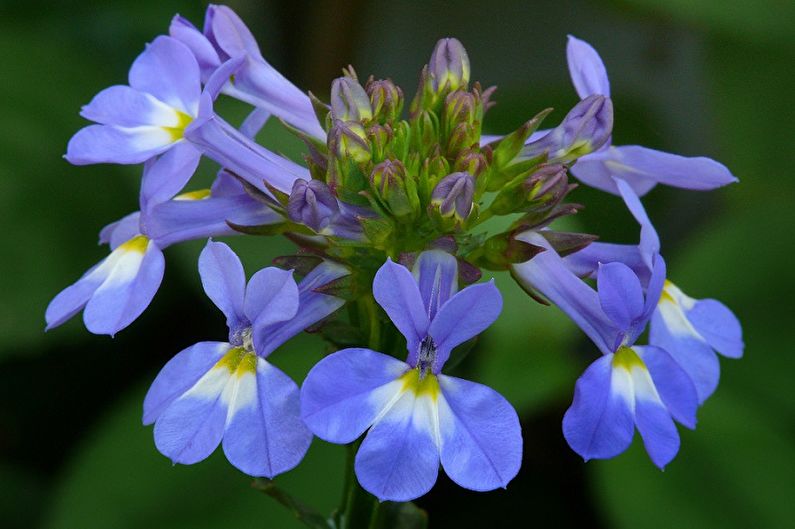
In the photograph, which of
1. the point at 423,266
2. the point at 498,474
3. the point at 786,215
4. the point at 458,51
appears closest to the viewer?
the point at 498,474

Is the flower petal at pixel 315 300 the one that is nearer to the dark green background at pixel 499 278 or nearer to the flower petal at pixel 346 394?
the flower petal at pixel 346 394

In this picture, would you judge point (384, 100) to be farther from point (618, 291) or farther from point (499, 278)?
A: point (499, 278)

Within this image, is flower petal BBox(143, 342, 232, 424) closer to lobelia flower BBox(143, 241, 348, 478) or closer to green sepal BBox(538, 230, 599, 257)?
lobelia flower BBox(143, 241, 348, 478)

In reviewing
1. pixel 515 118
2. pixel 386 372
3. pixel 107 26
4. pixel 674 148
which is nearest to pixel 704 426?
pixel 515 118

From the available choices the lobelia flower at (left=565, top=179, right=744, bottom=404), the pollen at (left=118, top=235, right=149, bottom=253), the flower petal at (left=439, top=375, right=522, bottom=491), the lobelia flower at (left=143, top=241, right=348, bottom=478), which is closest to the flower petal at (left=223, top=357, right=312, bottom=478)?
the lobelia flower at (left=143, top=241, right=348, bottom=478)

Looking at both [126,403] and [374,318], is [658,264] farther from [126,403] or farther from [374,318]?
[126,403]

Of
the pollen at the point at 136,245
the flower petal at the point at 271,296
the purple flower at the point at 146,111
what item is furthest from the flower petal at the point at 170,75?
the flower petal at the point at 271,296

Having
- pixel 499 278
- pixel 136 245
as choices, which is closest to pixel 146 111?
pixel 136 245
